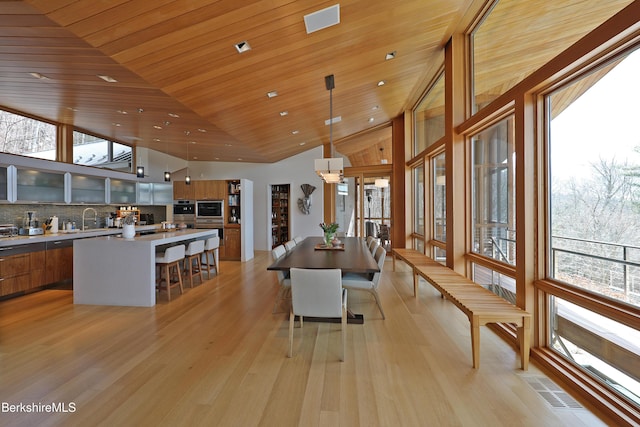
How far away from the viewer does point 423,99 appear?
6.04 metres

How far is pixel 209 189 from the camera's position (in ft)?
24.3

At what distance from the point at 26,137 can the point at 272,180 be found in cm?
541

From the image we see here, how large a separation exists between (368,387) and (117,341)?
243 cm

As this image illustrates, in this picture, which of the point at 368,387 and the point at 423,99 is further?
the point at 423,99

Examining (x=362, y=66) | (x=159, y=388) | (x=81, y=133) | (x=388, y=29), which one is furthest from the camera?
(x=81, y=133)

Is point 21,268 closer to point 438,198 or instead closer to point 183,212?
point 183,212

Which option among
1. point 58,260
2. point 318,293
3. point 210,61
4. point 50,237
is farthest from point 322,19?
point 58,260

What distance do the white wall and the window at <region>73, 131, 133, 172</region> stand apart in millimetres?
2247

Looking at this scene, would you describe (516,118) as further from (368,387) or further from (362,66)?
(368,387)

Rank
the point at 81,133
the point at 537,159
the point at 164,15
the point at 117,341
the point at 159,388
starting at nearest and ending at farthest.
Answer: the point at 159,388
the point at 164,15
the point at 537,159
the point at 117,341
the point at 81,133

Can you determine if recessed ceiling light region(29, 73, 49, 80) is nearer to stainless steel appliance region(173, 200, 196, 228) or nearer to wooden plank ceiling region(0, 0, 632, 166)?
wooden plank ceiling region(0, 0, 632, 166)

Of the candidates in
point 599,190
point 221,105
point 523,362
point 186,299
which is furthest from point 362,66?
point 186,299

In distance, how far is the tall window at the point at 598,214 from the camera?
1843mm

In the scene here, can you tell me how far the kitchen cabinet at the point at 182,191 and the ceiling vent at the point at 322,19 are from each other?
5769 mm
